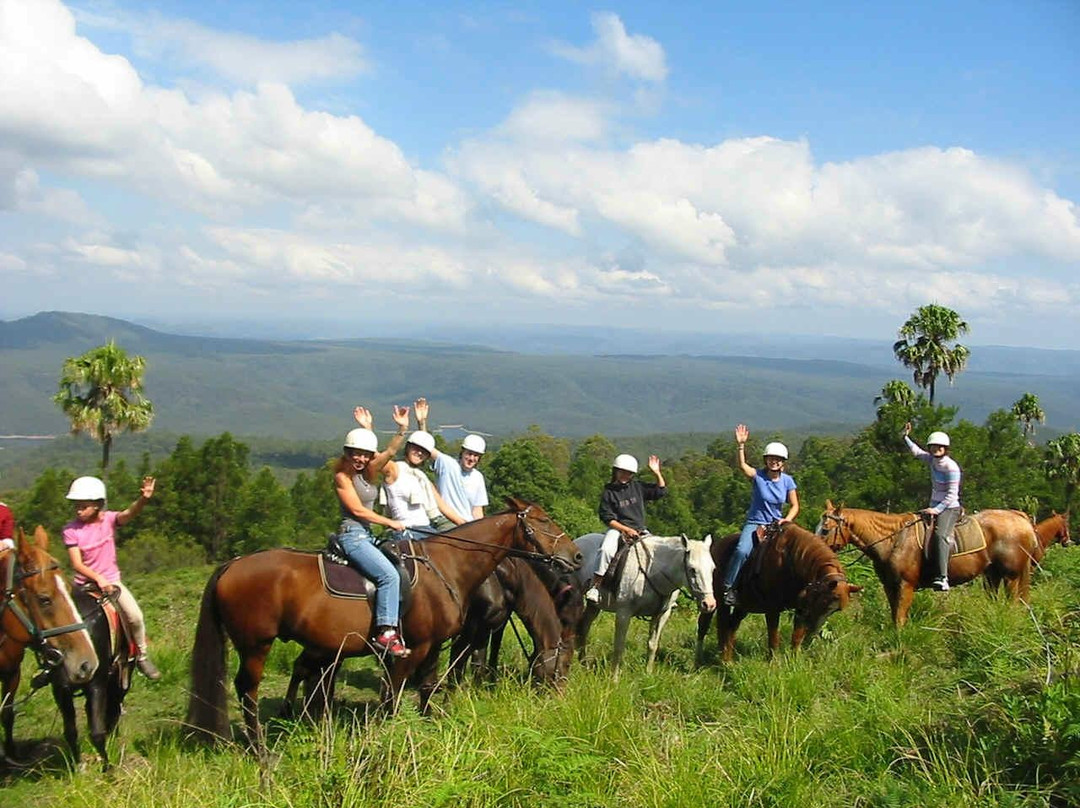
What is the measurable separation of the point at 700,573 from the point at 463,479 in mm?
3087

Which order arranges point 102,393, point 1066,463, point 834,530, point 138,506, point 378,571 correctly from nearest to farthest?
point 378,571, point 138,506, point 834,530, point 102,393, point 1066,463

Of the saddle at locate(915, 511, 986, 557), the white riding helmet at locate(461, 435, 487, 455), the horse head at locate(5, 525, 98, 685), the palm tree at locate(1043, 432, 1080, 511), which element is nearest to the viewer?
the horse head at locate(5, 525, 98, 685)

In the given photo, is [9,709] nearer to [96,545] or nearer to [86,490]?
[96,545]

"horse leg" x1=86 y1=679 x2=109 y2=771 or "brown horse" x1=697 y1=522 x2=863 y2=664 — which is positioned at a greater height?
"brown horse" x1=697 y1=522 x2=863 y2=664

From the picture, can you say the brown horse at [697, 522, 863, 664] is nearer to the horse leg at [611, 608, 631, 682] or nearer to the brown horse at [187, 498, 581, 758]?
the horse leg at [611, 608, 631, 682]

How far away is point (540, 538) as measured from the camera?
8.04 metres

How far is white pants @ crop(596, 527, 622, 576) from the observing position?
31.2 ft

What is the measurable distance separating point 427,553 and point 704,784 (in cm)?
372

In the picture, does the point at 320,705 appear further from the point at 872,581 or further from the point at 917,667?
the point at 872,581

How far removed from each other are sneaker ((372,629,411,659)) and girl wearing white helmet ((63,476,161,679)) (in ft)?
7.19

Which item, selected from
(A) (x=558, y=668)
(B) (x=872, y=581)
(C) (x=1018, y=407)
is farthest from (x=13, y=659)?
(C) (x=1018, y=407)

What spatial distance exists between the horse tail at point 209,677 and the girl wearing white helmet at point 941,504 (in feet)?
28.6

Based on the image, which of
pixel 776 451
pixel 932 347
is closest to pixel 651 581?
pixel 776 451

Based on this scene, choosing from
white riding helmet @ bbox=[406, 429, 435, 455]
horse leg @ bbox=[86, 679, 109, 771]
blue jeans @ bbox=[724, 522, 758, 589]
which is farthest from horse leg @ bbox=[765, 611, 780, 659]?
horse leg @ bbox=[86, 679, 109, 771]
